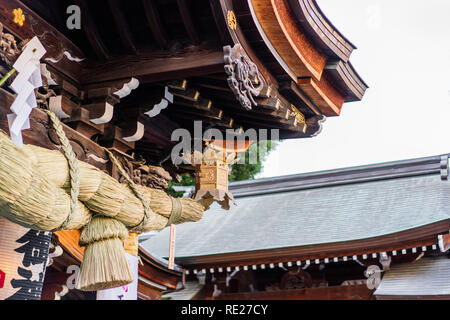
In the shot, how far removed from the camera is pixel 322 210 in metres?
11.3

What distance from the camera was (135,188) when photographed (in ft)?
10.5

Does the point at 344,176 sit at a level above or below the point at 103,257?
above

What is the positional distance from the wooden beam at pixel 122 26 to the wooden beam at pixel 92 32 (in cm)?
14

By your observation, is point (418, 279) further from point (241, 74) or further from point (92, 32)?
point (92, 32)

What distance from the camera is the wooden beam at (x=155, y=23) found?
10.4 feet

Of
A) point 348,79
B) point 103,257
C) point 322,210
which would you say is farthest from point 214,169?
point 322,210

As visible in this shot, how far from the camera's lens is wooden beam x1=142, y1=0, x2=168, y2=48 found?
316 centimetres

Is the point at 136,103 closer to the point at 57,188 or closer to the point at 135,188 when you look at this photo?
the point at 135,188

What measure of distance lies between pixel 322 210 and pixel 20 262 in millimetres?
8716

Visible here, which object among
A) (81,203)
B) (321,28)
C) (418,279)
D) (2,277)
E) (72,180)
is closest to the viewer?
(72,180)

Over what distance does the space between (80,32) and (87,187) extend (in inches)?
46.6

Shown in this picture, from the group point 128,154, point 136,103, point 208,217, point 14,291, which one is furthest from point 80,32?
point 208,217

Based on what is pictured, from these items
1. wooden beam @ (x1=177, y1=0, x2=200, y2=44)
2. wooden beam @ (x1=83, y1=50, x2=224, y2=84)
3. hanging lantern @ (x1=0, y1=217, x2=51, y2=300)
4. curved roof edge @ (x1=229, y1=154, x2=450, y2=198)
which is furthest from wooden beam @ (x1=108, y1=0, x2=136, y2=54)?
curved roof edge @ (x1=229, y1=154, x2=450, y2=198)

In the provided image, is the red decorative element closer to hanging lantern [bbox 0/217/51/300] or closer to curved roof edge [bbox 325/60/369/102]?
hanging lantern [bbox 0/217/51/300]
